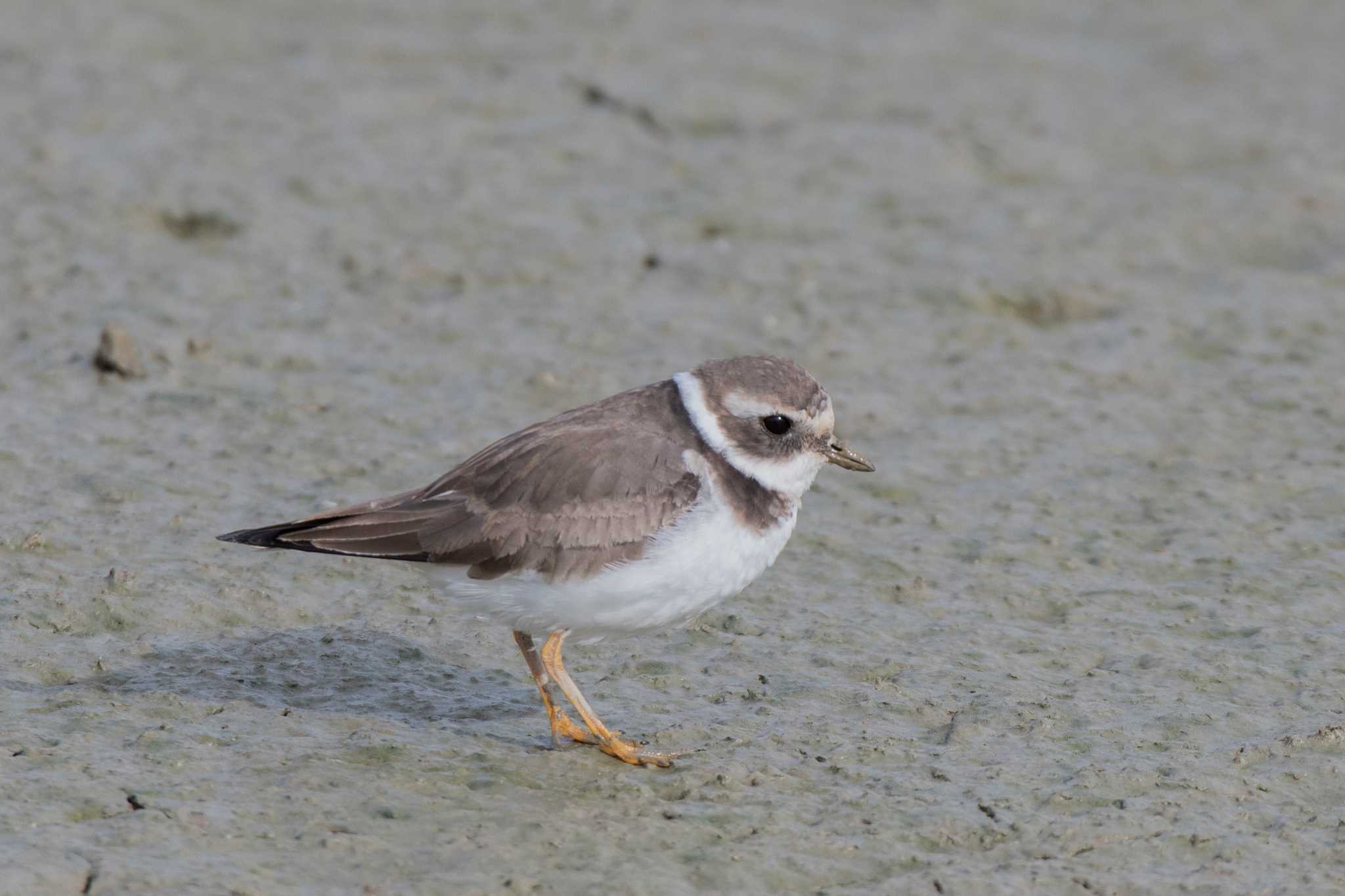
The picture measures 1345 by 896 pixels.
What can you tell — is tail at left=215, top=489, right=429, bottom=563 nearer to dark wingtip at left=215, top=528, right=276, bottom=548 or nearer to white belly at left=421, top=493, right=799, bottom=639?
dark wingtip at left=215, top=528, right=276, bottom=548

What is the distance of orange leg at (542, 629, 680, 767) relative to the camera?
5.60 metres

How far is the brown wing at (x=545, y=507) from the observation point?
5.61 metres

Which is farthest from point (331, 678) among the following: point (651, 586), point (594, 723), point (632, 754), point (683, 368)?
point (683, 368)

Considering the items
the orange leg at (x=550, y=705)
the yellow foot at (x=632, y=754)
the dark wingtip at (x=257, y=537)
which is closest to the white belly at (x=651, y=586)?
the orange leg at (x=550, y=705)

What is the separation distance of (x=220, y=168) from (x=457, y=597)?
589cm

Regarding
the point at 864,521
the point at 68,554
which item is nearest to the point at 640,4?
the point at 864,521

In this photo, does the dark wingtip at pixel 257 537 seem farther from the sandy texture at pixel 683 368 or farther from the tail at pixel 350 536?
the sandy texture at pixel 683 368

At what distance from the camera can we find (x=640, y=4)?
46.0 ft

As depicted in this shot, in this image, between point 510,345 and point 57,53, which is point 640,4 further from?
point 510,345

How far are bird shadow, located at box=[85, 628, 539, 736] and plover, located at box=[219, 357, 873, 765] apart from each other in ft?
1.03

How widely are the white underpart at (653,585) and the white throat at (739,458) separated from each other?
0.48 ft

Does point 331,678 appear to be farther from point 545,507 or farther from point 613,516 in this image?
point 613,516

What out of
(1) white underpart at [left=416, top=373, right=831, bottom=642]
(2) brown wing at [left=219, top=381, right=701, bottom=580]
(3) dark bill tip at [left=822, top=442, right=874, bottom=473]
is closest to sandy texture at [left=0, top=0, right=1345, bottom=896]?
(1) white underpart at [left=416, top=373, right=831, bottom=642]

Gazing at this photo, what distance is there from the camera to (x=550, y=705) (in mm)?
5773
